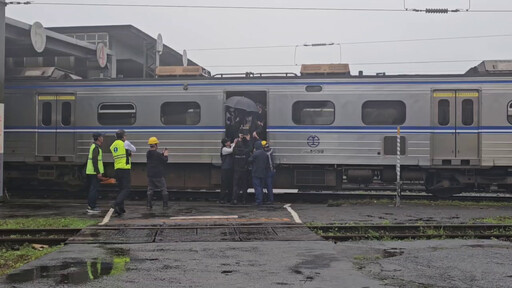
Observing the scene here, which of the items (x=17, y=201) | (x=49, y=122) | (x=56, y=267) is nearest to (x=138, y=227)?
(x=56, y=267)

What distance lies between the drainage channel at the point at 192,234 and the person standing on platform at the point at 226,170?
4.40 meters

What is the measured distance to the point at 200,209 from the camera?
14156mm

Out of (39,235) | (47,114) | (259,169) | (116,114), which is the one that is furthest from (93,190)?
(47,114)

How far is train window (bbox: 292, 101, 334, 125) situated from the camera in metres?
16.2

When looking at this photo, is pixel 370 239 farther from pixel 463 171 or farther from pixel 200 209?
pixel 463 171

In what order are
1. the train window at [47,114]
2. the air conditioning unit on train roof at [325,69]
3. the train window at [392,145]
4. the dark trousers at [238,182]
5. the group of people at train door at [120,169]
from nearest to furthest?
the group of people at train door at [120,169]
the dark trousers at [238,182]
the train window at [392,145]
the air conditioning unit on train roof at [325,69]
the train window at [47,114]

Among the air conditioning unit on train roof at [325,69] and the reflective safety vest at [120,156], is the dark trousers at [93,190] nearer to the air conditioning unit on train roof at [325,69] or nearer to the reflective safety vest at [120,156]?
the reflective safety vest at [120,156]

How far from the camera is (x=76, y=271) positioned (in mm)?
7348

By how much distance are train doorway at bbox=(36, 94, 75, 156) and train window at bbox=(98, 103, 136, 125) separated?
937 millimetres

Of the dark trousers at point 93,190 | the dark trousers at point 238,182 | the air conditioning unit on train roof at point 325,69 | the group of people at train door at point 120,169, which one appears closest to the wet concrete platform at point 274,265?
the group of people at train door at point 120,169

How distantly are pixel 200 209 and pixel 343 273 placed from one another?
7.34 m

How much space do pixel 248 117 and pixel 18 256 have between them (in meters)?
9.24

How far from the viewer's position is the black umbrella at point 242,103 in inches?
617

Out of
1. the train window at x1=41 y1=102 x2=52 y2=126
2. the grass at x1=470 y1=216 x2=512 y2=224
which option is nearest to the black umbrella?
the train window at x1=41 y1=102 x2=52 y2=126
